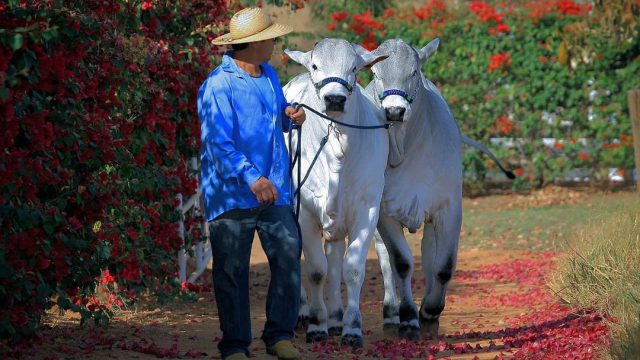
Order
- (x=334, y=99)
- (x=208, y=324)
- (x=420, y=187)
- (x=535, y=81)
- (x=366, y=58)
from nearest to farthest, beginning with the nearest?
(x=334, y=99), (x=366, y=58), (x=420, y=187), (x=208, y=324), (x=535, y=81)

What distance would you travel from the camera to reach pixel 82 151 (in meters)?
6.62

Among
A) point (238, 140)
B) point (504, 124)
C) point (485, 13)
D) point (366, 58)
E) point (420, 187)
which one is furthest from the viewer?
point (485, 13)

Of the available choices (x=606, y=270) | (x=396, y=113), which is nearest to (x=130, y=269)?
(x=396, y=113)

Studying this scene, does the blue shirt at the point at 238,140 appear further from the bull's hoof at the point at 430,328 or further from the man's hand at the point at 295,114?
the bull's hoof at the point at 430,328

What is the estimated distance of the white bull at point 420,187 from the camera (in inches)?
319

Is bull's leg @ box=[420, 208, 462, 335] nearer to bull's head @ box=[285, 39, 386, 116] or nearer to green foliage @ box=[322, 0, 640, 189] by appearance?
bull's head @ box=[285, 39, 386, 116]

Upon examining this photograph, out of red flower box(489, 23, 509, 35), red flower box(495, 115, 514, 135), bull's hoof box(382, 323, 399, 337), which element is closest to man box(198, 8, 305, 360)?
bull's hoof box(382, 323, 399, 337)

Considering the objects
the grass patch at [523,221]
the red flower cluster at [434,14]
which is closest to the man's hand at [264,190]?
the grass patch at [523,221]

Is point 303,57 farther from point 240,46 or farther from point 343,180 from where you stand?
point 240,46

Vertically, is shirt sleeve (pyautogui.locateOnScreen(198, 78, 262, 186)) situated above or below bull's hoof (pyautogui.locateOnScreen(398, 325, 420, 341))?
above

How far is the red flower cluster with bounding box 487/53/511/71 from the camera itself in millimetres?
18516

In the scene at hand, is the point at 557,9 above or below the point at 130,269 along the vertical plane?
above

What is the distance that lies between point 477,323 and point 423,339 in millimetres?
1040

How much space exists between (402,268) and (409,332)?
1.42 feet
